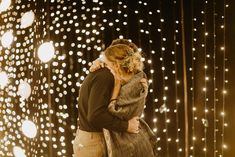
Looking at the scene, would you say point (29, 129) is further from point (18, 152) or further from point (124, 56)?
point (124, 56)

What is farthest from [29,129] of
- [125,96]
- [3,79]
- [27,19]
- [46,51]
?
[125,96]

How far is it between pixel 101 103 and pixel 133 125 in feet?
1.27

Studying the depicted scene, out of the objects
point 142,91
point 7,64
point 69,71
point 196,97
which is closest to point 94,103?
point 142,91

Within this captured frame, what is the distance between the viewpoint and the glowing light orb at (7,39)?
4.59 meters

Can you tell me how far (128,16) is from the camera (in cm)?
412

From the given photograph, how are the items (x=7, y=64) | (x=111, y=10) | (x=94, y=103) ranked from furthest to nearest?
(x=7, y=64) → (x=111, y=10) → (x=94, y=103)

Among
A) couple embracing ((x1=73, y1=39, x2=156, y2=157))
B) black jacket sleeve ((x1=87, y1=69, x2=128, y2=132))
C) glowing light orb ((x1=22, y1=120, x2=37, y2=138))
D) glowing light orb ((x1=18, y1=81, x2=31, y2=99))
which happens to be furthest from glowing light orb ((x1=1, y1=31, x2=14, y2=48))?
black jacket sleeve ((x1=87, y1=69, x2=128, y2=132))

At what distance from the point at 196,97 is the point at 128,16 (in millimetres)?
1102

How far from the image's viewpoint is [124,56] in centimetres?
327

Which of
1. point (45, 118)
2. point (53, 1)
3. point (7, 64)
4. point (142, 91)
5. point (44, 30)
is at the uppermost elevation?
point (53, 1)

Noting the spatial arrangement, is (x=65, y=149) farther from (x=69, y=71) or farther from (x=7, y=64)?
(x=7, y=64)

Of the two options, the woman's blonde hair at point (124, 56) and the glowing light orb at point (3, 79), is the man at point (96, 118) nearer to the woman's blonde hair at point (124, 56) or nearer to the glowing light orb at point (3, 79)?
the woman's blonde hair at point (124, 56)

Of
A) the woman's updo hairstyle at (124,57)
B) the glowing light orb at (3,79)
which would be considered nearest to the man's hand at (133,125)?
the woman's updo hairstyle at (124,57)

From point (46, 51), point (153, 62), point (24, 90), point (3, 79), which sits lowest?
point (24, 90)
